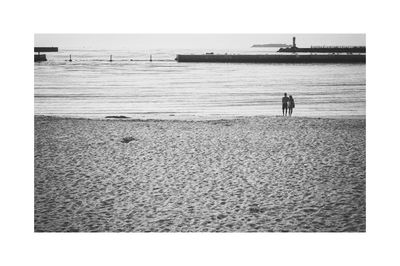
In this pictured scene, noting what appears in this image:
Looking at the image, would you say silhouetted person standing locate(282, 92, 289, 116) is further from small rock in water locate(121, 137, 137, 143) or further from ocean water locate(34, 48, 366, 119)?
small rock in water locate(121, 137, 137, 143)

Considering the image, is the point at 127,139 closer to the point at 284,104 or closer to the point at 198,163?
the point at 198,163

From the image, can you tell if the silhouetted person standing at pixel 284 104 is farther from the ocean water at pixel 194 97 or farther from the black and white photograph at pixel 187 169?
the black and white photograph at pixel 187 169

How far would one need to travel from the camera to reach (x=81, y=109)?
1288 cm

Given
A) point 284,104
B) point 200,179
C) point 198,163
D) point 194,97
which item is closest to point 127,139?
point 198,163

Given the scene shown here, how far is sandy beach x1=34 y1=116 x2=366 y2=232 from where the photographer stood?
5133mm

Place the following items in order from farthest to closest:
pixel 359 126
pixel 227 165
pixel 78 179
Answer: pixel 359 126, pixel 227 165, pixel 78 179

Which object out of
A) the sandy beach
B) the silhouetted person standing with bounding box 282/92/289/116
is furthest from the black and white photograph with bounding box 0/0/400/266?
the silhouetted person standing with bounding box 282/92/289/116

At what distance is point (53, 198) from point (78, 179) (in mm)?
666

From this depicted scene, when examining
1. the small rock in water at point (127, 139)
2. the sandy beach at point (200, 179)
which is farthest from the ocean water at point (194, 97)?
the small rock in water at point (127, 139)

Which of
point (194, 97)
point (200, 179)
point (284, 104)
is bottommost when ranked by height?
point (200, 179)

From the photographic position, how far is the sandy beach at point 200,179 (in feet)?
16.8

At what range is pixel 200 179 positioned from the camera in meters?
6.37
